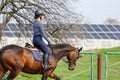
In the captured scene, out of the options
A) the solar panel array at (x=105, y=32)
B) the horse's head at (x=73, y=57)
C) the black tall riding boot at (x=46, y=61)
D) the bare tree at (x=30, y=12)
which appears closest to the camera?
the black tall riding boot at (x=46, y=61)

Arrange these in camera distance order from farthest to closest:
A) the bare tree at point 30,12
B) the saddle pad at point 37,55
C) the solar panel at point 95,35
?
the solar panel at point 95,35, the bare tree at point 30,12, the saddle pad at point 37,55

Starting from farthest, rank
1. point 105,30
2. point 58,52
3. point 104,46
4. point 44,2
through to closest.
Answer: point 104,46 → point 105,30 → point 44,2 → point 58,52

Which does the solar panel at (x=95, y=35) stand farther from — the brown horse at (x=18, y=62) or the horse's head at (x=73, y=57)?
the brown horse at (x=18, y=62)

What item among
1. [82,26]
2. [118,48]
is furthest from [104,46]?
[82,26]

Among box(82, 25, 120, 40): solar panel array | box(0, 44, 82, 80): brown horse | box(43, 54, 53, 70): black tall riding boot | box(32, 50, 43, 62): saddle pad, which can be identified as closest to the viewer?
box(0, 44, 82, 80): brown horse

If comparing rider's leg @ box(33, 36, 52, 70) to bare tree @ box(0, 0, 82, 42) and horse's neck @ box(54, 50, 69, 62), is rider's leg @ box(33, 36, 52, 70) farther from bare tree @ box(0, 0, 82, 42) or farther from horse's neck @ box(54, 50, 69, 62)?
bare tree @ box(0, 0, 82, 42)

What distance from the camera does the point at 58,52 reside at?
1184cm

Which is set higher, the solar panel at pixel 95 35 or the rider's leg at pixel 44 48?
the rider's leg at pixel 44 48

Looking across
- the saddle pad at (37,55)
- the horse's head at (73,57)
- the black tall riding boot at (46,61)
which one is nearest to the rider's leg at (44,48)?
the black tall riding boot at (46,61)

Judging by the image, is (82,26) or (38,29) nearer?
(38,29)

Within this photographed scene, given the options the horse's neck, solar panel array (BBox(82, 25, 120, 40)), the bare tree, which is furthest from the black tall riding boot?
solar panel array (BBox(82, 25, 120, 40))

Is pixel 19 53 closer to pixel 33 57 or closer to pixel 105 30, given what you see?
pixel 33 57

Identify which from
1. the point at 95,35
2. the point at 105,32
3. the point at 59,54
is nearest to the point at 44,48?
the point at 59,54

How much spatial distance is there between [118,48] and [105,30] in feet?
9.46
